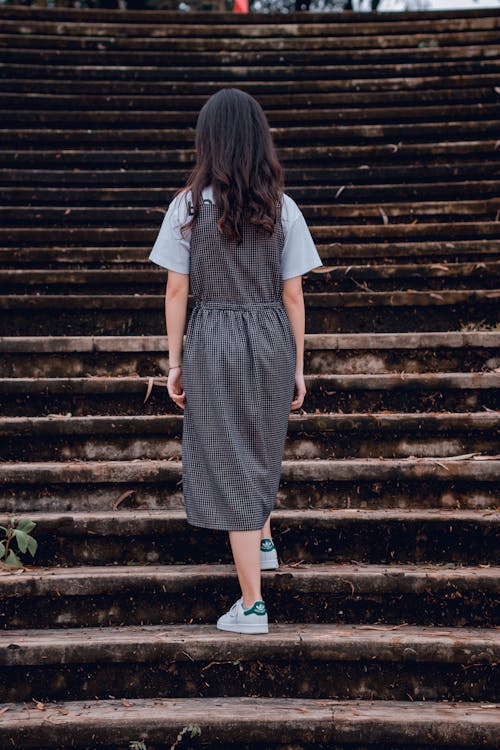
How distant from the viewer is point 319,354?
11.1 feet

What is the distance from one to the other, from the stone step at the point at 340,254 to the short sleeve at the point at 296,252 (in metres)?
1.54

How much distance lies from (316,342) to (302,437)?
0.50 meters

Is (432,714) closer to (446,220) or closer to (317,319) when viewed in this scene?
(317,319)

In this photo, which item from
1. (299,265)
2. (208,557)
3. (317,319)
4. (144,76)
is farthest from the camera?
(144,76)

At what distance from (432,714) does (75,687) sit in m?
1.10

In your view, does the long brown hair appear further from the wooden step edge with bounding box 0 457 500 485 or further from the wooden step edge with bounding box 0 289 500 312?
the wooden step edge with bounding box 0 289 500 312

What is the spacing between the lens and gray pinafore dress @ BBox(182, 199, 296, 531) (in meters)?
2.39

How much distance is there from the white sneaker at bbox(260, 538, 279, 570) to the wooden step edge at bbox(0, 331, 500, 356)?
39.2 inches

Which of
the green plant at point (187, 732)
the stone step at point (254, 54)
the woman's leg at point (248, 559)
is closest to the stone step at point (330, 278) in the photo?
the woman's leg at point (248, 559)

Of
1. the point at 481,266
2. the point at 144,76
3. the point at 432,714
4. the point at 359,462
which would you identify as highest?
the point at 144,76

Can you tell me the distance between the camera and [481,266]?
12.3 ft

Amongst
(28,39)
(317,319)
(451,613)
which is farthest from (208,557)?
(28,39)

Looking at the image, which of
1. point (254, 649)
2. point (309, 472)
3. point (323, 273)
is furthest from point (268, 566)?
point (323, 273)

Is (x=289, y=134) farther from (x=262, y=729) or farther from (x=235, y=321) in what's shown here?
(x=262, y=729)
